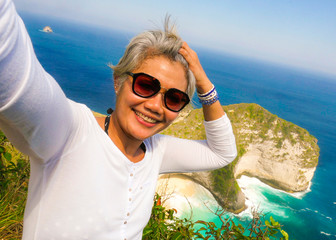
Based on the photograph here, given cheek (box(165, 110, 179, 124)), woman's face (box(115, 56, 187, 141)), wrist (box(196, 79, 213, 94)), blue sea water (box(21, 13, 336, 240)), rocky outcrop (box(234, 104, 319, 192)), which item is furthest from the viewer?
blue sea water (box(21, 13, 336, 240))

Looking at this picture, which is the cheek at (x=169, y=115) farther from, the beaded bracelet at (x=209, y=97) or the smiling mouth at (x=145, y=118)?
the beaded bracelet at (x=209, y=97)

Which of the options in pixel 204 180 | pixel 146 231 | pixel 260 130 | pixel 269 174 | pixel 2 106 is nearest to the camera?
pixel 2 106

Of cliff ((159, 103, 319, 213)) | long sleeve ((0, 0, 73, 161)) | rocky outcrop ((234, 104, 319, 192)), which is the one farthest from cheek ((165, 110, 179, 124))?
rocky outcrop ((234, 104, 319, 192))

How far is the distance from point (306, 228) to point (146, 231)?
39757 millimetres

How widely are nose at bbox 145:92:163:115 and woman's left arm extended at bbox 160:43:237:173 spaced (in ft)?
1.43

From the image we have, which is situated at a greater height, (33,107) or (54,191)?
(33,107)

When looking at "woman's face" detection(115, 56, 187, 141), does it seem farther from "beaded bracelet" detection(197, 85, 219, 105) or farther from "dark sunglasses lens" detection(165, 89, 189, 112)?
"beaded bracelet" detection(197, 85, 219, 105)

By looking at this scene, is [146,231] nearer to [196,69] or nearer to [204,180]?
[196,69]

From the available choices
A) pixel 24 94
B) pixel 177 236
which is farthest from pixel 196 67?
pixel 177 236

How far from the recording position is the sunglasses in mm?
1574

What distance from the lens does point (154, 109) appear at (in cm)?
163

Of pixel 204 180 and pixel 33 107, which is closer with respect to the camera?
pixel 33 107

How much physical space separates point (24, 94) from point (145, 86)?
99 cm

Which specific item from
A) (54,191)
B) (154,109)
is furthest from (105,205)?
(154,109)
